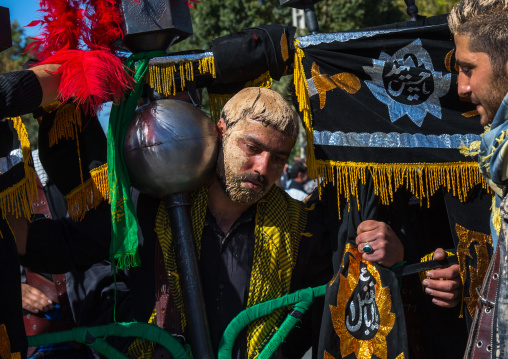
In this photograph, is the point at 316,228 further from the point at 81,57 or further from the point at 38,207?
the point at 38,207

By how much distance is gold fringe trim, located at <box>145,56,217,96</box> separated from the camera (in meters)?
2.98

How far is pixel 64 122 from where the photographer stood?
2992mm

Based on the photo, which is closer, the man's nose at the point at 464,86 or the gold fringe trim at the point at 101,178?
the man's nose at the point at 464,86

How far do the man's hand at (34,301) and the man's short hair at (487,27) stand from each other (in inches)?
111

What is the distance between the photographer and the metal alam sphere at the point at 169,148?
2785 millimetres

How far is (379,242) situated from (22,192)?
1.56m

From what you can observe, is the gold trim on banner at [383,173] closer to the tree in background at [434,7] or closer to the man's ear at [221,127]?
the man's ear at [221,127]

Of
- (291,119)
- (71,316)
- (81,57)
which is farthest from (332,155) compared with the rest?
(71,316)

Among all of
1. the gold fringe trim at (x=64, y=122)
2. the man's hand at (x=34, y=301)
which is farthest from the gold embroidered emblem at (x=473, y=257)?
the man's hand at (x=34, y=301)

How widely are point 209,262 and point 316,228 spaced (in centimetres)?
55

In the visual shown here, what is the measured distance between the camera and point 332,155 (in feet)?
10.0

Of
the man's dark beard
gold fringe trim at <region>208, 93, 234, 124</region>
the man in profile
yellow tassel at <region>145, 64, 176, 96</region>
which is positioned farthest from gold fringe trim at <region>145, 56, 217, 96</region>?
the man in profile

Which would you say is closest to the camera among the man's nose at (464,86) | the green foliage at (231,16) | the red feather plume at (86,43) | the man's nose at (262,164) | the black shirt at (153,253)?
the man's nose at (464,86)

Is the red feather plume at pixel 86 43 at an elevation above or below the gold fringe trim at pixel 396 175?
above
